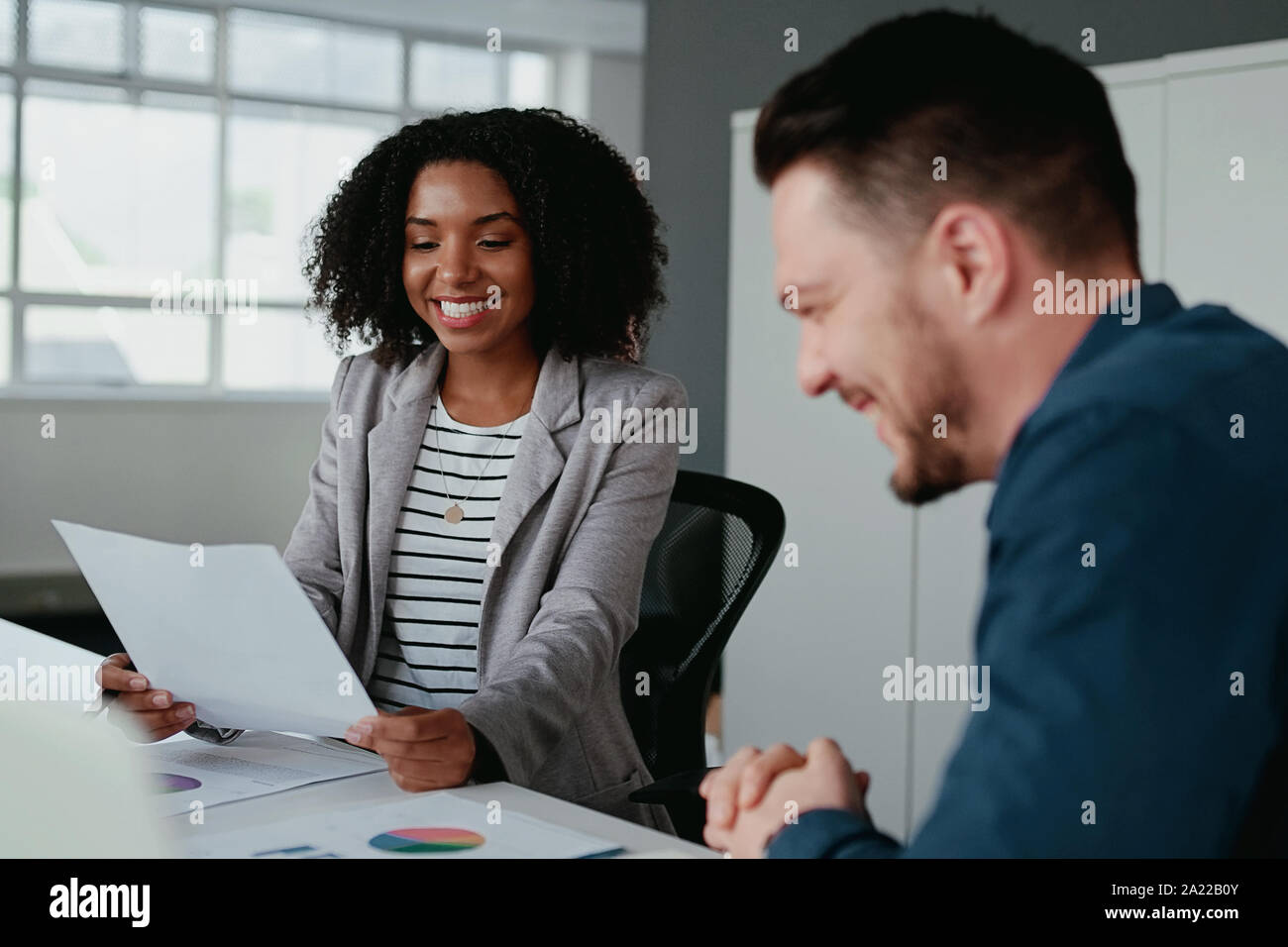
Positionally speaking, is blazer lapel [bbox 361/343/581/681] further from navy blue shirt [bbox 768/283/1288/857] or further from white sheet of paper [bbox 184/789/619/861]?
navy blue shirt [bbox 768/283/1288/857]

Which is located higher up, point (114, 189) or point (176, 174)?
point (176, 174)

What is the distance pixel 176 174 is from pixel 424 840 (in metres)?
6.51

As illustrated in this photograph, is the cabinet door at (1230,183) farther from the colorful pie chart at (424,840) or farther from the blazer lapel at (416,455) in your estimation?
the colorful pie chart at (424,840)

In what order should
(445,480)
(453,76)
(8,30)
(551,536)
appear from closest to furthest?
(551,536) < (445,480) < (8,30) < (453,76)

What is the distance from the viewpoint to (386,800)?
115 centimetres

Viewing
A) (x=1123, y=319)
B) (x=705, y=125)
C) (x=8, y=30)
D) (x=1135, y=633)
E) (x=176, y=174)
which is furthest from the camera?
(x=176, y=174)

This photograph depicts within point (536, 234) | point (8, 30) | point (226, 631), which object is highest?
point (8, 30)

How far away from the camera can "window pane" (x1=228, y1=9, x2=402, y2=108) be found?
23.0ft

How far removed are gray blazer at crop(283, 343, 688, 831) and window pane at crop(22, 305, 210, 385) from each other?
545cm

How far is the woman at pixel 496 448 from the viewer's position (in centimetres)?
157

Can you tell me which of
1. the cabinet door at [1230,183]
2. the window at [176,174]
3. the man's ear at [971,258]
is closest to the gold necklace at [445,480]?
the man's ear at [971,258]

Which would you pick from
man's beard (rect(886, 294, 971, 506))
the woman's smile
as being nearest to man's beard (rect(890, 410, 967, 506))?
man's beard (rect(886, 294, 971, 506))

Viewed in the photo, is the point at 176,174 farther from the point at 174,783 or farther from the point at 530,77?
the point at 174,783

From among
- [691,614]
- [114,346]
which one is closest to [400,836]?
[691,614]
